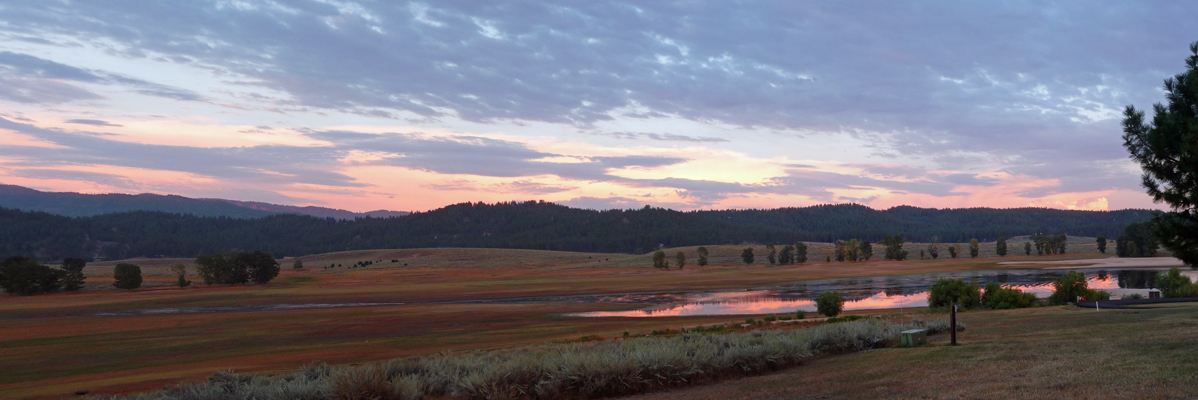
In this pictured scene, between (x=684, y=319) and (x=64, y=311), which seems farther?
(x=64, y=311)

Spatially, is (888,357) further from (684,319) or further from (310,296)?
(310,296)

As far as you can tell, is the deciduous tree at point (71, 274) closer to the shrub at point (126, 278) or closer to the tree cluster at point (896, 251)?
the shrub at point (126, 278)

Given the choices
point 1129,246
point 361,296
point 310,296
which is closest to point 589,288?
point 361,296

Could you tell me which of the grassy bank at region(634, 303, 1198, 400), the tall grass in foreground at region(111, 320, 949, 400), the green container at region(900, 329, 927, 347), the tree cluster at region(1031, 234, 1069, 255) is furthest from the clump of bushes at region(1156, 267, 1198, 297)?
the tree cluster at region(1031, 234, 1069, 255)

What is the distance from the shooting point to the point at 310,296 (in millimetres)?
67312

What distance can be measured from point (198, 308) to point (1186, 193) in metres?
62.9

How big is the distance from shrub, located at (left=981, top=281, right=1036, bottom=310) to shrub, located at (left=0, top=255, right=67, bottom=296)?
289ft

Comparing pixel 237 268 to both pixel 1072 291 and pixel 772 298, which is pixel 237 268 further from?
pixel 1072 291

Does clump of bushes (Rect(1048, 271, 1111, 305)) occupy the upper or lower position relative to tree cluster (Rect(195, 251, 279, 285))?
upper

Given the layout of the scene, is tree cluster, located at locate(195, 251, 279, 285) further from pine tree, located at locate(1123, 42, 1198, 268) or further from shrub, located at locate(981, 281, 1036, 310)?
pine tree, located at locate(1123, 42, 1198, 268)

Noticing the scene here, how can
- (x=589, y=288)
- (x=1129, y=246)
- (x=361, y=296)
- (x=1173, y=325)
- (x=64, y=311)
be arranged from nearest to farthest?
(x=1173, y=325) < (x=64, y=311) < (x=361, y=296) < (x=589, y=288) < (x=1129, y=246)

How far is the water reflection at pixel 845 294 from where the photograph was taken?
46.5 meters

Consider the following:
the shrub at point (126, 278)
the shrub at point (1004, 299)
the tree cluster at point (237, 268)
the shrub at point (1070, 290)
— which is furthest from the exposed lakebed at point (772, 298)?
the tree cluster at point (237, 268)

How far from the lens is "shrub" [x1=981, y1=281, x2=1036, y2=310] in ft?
109
